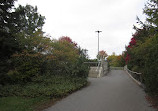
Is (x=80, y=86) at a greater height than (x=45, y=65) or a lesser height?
lesser

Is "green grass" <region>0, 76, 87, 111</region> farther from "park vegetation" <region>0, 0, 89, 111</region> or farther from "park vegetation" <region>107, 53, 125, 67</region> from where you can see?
"park vegetation" <region>107, 53, 125, 67</region>

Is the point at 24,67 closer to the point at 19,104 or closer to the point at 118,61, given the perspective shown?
the point at 19,104

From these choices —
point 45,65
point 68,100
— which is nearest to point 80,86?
point 68,100

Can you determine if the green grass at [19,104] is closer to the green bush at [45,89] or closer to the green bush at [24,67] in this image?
the green bush at [45,89]

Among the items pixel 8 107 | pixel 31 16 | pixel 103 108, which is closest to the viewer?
pixel 103 108

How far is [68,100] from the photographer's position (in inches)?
282

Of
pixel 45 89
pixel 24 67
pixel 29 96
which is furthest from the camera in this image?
pixel 24 67

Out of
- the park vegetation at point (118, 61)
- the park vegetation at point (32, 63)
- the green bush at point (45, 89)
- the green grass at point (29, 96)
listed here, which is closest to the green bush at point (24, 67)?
the park vegetation at point (32, 63)

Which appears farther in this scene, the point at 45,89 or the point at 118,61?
the point at 118,61

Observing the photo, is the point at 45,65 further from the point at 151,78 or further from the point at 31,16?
the point at 31,16

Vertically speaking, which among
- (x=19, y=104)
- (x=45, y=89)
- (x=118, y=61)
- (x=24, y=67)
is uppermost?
(x=118, y=61)

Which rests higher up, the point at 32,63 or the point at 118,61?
the point at 118,61

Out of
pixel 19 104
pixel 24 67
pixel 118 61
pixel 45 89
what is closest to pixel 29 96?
pixel 45 89

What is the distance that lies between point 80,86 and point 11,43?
567cm
